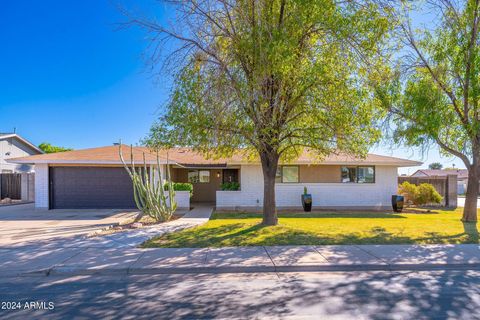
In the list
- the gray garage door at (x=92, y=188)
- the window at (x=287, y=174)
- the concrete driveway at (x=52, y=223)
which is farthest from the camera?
the window at (x=287, y=174)

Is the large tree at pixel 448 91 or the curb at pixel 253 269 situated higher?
the large tree at pixel 448 91

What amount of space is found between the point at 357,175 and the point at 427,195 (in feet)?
16.6

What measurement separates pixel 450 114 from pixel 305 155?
7.71 metres

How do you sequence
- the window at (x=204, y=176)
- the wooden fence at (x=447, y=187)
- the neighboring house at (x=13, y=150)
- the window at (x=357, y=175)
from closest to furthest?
the window at (x=357, y=175), the wooden fence at (x=447, y=187), the window at (x=204, y=176), the neighboring house at (x=13, y=150)

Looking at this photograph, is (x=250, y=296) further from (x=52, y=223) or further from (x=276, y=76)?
(x=52, y=223)

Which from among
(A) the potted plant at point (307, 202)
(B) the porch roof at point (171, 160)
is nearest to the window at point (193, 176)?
(B) the porch roof at point (171, 160)

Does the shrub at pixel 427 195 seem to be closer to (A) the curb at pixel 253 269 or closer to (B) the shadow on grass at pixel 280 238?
(B) the shadow on grass at pixel 280 238

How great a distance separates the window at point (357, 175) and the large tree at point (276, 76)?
820cm

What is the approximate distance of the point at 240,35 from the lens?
9508mm

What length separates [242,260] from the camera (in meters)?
6.87

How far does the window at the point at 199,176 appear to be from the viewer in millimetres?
21484

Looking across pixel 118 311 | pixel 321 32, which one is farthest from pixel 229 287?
pixel 321 32

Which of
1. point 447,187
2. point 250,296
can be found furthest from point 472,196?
point 250,296

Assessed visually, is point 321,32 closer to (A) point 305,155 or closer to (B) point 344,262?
(B) point 344,262
